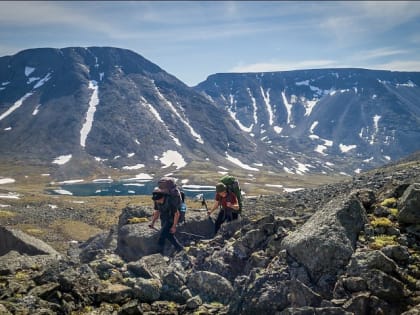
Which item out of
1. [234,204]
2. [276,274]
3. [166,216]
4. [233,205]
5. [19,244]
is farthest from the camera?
[19,244]

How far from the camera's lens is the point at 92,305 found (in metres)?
15.5

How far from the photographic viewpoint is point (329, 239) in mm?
14281

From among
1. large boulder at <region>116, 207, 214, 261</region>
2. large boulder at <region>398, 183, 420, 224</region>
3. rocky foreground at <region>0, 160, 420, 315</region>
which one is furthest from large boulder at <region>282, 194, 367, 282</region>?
large boulder at <region>116, 207, 214, 261</region>

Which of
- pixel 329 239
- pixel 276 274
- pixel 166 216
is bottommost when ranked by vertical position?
pixel 276 274

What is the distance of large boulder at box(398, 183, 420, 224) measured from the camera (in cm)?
1520

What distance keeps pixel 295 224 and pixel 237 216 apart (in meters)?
5.16

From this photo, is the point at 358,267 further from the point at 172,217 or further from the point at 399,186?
the point at 172,217

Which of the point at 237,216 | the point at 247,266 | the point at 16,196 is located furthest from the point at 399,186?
the point at 16,196

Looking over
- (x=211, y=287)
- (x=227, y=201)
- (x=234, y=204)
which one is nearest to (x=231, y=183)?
(x=227, y=201)

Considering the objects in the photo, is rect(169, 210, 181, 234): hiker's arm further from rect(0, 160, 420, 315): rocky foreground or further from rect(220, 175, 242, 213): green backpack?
rect(220, 175, 242, 213): green backpack

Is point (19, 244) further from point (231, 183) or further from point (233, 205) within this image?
point (231, 183)

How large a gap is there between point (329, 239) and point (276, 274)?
2235 millimetres

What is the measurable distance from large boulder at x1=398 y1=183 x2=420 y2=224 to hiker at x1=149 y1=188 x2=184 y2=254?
11.2 metres

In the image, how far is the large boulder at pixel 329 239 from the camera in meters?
14.1
